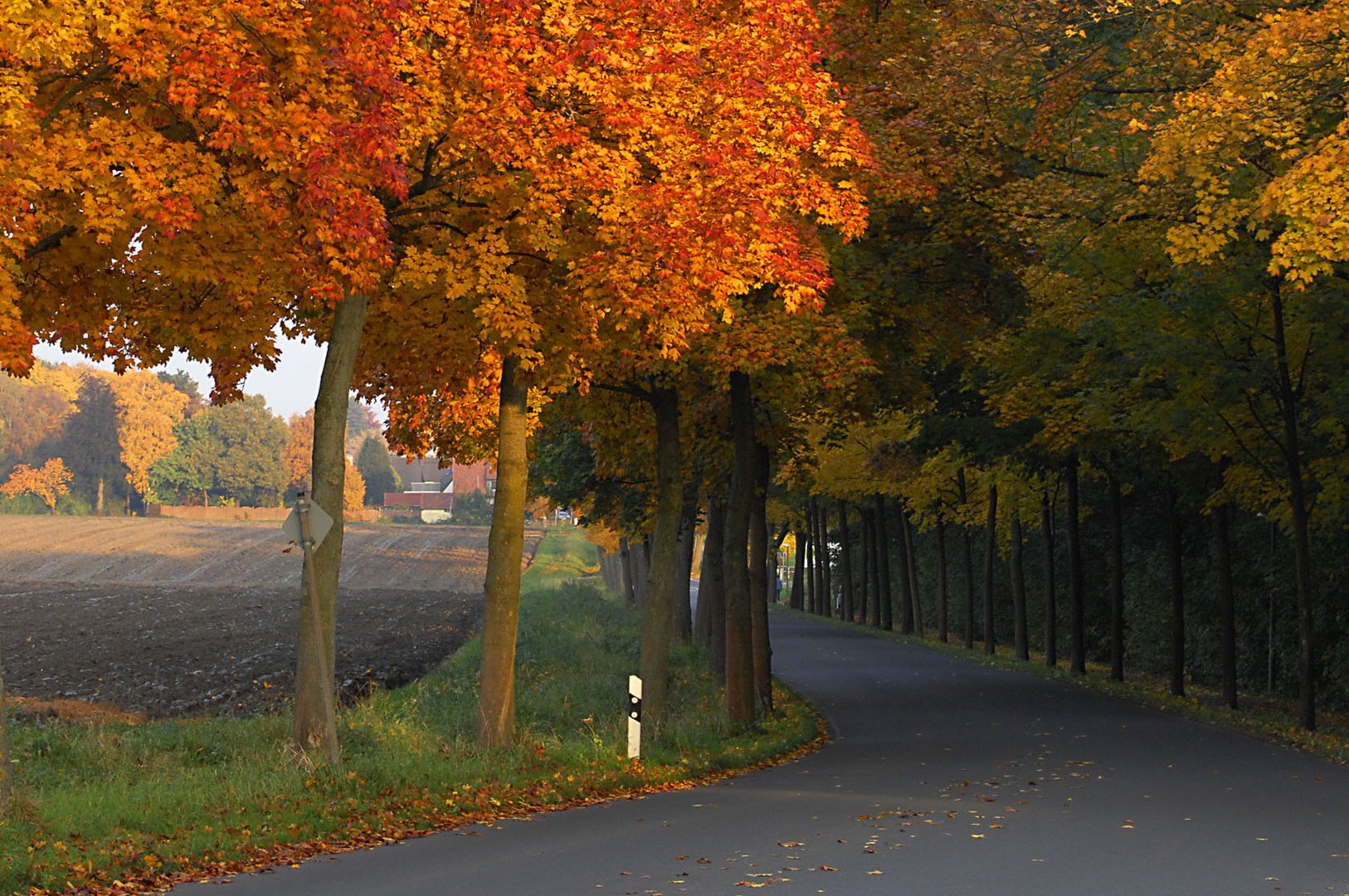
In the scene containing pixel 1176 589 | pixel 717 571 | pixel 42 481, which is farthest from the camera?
pixel 42 481

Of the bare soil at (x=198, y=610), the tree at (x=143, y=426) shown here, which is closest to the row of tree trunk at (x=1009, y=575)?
the bare soil at (x=198, y=610)

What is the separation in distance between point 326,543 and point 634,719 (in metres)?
4.24

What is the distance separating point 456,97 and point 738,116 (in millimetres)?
3504

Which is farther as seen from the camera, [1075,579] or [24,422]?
[24,422]

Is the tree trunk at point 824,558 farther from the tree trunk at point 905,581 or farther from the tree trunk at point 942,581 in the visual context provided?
the tree trunk at point 942,581

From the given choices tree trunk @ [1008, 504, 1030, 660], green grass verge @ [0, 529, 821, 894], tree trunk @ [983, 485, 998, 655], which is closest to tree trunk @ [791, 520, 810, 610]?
tree trunk @ [983, 485, 998, 655]

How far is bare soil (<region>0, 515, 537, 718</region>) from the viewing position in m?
29.0

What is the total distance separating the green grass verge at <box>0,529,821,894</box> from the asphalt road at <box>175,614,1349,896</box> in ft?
1.89

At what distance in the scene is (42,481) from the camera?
13238 cm

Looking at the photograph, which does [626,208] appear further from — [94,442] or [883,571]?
[94,442]

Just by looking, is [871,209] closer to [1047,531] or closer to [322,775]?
[322,775]

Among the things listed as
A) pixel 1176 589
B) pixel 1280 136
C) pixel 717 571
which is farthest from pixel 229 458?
pixel 1280 136

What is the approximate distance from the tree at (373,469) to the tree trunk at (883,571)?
127 m

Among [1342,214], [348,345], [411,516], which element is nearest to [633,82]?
[348,345]
